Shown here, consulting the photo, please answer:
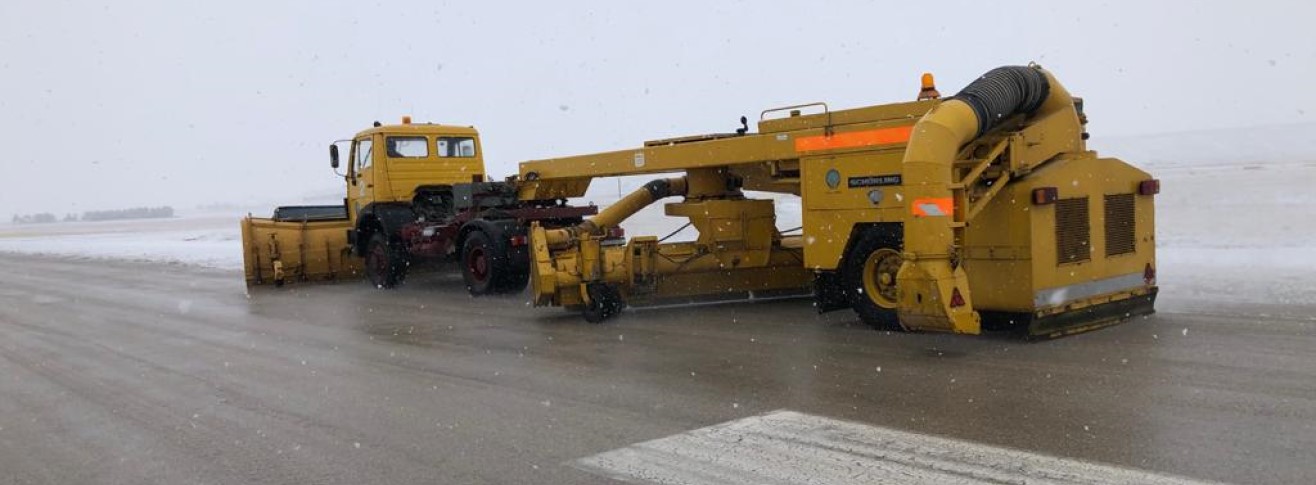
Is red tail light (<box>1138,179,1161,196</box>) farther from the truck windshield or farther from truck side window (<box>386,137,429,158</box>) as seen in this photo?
truck side window (<box>386,137,429,158</box>)

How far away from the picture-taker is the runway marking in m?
4.51

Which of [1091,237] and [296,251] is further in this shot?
[296,251]

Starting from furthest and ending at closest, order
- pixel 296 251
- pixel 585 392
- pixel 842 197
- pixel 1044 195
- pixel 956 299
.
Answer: pixel 296 251 → pixel 842 197 → pixel 1044 195 → pixel 956 299 → pixel 585 392

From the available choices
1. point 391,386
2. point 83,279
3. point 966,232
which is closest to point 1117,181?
point 966,232

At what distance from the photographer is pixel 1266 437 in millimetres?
5004

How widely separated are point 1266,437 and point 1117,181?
4.15m

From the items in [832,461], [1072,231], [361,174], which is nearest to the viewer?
[832,461]

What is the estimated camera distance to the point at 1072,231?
827 cm

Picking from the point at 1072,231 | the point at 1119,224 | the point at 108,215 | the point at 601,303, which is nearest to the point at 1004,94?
the point at 1072,231

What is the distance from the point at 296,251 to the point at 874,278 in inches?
451

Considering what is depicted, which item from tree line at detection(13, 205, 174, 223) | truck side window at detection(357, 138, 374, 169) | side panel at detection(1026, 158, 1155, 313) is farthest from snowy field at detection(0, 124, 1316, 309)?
tree line at detection(13, 205, 174, 223)

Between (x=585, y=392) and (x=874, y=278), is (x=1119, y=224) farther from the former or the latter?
(x=585, y=392)

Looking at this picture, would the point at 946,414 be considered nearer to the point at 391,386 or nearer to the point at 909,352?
the point at 909,352

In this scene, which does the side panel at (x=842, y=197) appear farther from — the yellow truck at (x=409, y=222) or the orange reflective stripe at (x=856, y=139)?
the yellow truck at (x=409, y=222)
